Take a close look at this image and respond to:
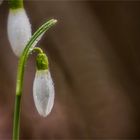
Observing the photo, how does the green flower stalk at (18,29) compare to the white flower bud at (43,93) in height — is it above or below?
above

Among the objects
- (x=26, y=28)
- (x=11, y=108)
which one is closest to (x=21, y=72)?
(x=26, y=28)

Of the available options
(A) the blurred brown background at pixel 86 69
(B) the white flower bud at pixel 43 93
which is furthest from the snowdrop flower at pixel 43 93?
(A) the blurred brown background at pixel 86 69

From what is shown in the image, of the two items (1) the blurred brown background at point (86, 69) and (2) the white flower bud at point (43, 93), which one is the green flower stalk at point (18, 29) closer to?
(2) the white flower bud at point (43, 93)

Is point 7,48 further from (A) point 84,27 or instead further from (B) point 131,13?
(B) point 131,13

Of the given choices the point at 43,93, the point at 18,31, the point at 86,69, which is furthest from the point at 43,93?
the point at 86,69

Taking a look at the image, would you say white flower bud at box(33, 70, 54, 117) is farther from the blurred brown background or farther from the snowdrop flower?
the blurred brown background

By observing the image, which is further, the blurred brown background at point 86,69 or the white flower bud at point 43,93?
the blurred brown background at point 86,69
